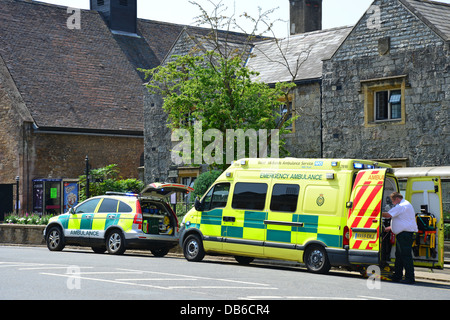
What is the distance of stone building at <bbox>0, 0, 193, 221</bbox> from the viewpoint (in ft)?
121

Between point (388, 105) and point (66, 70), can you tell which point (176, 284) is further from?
point (66, 70)

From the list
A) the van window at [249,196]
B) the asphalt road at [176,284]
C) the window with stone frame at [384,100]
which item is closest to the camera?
the asphalt road at [176,284]

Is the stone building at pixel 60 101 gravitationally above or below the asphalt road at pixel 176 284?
above

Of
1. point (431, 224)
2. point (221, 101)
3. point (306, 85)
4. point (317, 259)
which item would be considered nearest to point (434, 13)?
point (306, 85)

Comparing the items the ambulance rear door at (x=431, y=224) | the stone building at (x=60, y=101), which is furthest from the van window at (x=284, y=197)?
the stone building at (x=60, y=101)

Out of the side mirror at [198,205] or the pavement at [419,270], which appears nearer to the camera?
the pavement at [419,270]

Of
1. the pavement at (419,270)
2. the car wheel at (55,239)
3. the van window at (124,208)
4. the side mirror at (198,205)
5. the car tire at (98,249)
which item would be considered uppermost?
the side mirror at (198,205)

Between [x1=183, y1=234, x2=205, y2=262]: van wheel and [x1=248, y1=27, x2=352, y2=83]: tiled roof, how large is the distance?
1086 cm

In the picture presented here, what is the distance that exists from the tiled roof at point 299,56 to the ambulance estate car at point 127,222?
9.30m

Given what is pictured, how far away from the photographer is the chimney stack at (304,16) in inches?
1407

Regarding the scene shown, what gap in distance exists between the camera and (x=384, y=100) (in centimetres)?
2536

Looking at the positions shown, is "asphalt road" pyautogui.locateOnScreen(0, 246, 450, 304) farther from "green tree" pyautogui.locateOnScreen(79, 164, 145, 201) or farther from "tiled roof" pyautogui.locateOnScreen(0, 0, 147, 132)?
"tiled roof" pyautogui.locateOnScreen(0, 0, 147, 132)

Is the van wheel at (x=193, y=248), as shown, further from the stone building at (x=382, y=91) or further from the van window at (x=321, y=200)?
the stone building at (x=382, y=91)

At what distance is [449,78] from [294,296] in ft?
47.9
